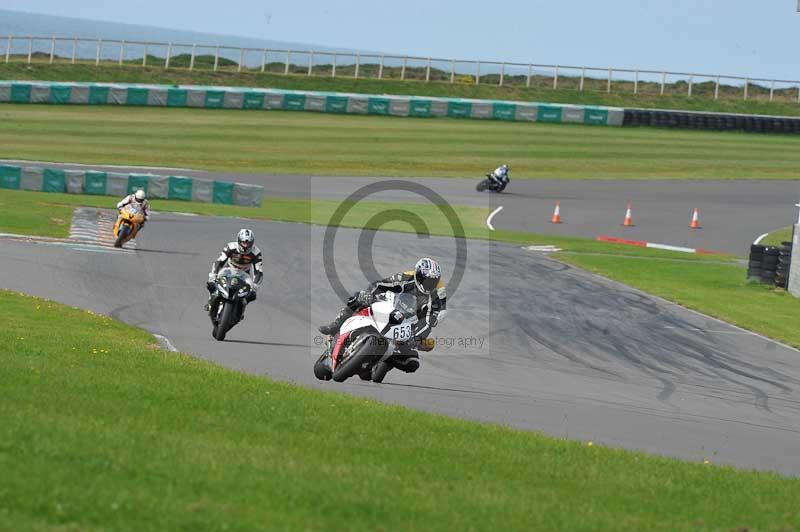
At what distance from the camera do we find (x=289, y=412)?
34.8ft

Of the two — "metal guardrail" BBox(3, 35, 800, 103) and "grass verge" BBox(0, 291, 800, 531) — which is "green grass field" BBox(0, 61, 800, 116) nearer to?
"metal guardrail" BBox(3, 35, 800, 103)

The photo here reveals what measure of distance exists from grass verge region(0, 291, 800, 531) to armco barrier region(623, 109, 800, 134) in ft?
182

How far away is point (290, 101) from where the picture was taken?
6250 centimetres

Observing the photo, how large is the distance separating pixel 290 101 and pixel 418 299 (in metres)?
49.8

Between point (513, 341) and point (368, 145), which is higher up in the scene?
point (368, 145)

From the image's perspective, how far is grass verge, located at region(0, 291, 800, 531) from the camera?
7035 mm

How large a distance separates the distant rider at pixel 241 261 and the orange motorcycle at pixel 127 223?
8.98 m

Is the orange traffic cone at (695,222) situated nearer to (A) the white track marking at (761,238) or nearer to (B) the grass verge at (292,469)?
(A) the white track marking at (761,238)

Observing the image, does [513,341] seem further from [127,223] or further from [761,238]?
[761,238]

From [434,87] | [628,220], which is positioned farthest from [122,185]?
[434,87]

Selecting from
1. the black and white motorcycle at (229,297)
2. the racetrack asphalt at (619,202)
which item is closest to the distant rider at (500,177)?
the racetrack asphalt at (619,202)

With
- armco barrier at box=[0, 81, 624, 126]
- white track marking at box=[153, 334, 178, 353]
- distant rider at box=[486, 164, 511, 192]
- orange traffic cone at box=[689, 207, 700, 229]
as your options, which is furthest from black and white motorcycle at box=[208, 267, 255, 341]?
armco barrier at box=[0, 81, 624, 126]

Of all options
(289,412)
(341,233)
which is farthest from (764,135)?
(289,412)

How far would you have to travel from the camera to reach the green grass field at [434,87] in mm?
66062
